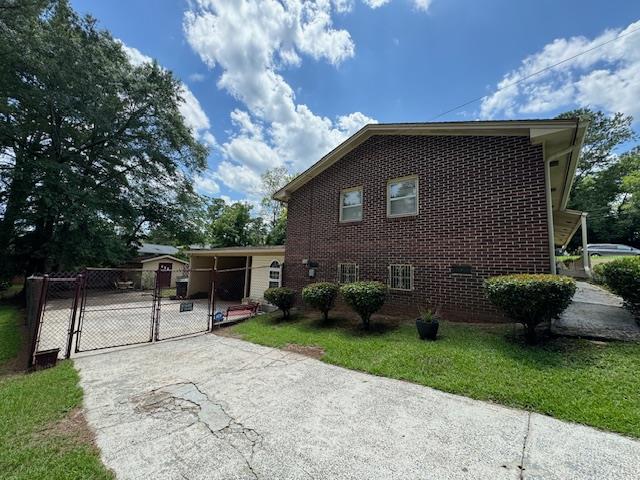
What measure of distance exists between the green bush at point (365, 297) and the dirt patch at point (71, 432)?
17.0 feet

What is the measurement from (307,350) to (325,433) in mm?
3125

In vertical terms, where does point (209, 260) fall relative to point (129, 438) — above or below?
above

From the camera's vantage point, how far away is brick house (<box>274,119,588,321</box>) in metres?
6.22

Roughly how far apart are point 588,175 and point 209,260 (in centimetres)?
4055

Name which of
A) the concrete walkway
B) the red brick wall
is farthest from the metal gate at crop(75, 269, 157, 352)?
the concrete walkway

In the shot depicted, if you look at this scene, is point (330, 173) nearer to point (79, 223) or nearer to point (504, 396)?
point (504, 396)

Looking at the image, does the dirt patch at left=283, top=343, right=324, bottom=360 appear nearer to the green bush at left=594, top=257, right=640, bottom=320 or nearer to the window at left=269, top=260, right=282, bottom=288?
the green bush at left=594, top=257, right=640, bottom=320

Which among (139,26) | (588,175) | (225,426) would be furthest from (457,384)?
(588,175)

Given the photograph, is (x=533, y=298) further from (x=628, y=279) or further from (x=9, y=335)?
(x=9, y=335)

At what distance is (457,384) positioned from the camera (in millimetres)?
3910

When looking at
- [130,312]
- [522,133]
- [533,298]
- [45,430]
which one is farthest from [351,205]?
[130,312]

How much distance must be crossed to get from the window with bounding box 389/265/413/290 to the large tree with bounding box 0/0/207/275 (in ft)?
55.5

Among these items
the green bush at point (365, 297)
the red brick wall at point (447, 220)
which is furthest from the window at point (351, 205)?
the green bush at point (365, 297)

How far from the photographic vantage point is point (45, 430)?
3.09m
